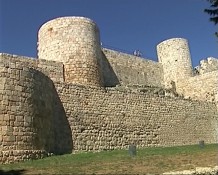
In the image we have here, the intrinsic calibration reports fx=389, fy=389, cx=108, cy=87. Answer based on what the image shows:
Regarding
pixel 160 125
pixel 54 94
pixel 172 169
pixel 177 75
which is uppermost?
pixel 177 75

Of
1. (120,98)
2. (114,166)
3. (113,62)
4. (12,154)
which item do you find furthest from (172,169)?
(113,62)

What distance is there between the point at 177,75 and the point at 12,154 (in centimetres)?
1964

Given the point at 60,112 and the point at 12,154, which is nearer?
the point at 12,154

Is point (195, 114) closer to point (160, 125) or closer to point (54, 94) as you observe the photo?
point (160, 125)

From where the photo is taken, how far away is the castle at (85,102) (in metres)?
13.6

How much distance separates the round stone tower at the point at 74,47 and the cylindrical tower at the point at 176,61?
9960 mm

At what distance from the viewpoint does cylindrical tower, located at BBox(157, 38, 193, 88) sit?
30.2 meters

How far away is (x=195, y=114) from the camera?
23438 mm

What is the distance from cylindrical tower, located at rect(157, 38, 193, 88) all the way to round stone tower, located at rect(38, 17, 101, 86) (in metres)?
9.96

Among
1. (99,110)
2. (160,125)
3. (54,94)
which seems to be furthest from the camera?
(160,125)

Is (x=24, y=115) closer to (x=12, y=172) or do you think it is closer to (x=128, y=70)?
(x=12, y=172)

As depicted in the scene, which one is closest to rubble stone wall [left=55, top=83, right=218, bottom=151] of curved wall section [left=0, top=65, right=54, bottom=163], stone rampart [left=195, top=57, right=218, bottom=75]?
curved wall section [left=0, top=65, right=54, bottom=163]

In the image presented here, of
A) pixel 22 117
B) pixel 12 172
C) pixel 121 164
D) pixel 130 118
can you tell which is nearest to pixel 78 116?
pixel 130 118

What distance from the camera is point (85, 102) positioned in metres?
17.8
